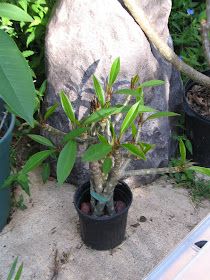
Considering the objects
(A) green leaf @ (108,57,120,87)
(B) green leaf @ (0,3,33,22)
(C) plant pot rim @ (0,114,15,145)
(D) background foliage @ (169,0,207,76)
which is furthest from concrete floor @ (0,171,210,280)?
(B) green leaf @ (0,3,33,22)

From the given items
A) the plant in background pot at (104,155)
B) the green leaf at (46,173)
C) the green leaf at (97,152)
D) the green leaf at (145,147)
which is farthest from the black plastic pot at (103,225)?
the green leaf at (97,152)

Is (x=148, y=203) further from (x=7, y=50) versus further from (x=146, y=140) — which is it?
(x=7, y=50)

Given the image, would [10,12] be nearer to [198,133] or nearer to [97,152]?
[97,152]

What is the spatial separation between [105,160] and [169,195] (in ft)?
2.94

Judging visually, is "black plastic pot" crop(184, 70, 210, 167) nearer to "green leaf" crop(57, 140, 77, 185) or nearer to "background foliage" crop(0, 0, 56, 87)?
"background foliage" crop(0, 0, 56, 87)

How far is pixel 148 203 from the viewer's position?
2490 mm

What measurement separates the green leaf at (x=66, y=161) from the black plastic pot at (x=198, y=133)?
1107mm

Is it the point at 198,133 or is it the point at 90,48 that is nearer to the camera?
the point at 90,48

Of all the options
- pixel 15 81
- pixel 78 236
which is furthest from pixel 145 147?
pixel 15 81

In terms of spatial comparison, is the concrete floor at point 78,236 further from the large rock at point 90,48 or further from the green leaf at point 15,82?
the green leaf at point 15,82

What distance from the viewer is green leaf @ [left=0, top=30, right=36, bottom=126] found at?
87 centimetres

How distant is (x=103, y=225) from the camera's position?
2096mm

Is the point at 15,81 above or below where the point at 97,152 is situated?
above

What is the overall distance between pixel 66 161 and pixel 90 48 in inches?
28.6
